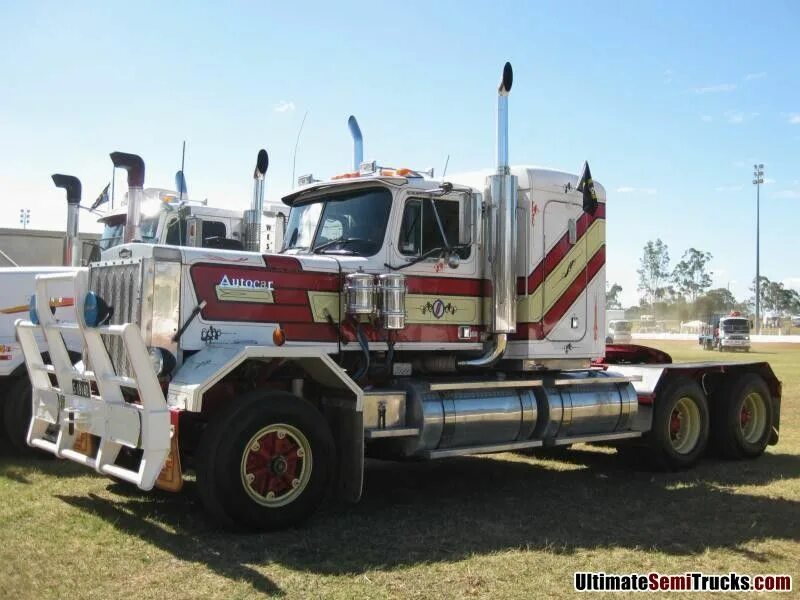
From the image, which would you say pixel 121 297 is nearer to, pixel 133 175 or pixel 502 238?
pixel 502 238

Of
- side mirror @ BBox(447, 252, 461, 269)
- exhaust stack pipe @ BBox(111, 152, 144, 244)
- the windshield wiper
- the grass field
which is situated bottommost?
the grass field

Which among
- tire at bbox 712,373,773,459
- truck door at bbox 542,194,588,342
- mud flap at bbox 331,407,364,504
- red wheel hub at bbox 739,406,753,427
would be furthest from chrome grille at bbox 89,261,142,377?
red wheel hub at bbox 739,406,753,427

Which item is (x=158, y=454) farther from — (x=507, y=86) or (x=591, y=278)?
(x=591, y=278)

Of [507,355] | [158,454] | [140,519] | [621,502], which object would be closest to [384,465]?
[507,355]

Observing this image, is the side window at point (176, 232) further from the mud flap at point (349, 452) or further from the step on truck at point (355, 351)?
the mud flap at point (349, 452)

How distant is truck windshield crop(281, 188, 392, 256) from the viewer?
8.33 m

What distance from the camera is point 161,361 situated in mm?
6895

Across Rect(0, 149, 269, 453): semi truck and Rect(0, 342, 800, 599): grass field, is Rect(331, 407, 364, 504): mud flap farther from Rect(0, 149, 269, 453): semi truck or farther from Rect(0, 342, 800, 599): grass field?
Rect(0, 149, 269, 453): semi truck

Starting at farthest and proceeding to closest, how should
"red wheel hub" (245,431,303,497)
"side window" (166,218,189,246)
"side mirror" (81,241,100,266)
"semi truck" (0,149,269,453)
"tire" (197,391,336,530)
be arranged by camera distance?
"side mirror" (81,241,100,266), "side window" (166,218,189,246), "semi truck" (0,149,269,453), "red wheel hub" (245,431,303,497), "tire" (197,391,336,530)

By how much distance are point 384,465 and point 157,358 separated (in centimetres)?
420

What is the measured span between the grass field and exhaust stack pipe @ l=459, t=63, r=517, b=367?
5.63 feet

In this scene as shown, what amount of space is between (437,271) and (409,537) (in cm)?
286

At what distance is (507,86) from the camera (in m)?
8.76

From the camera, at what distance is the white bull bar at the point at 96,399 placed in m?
6.24
